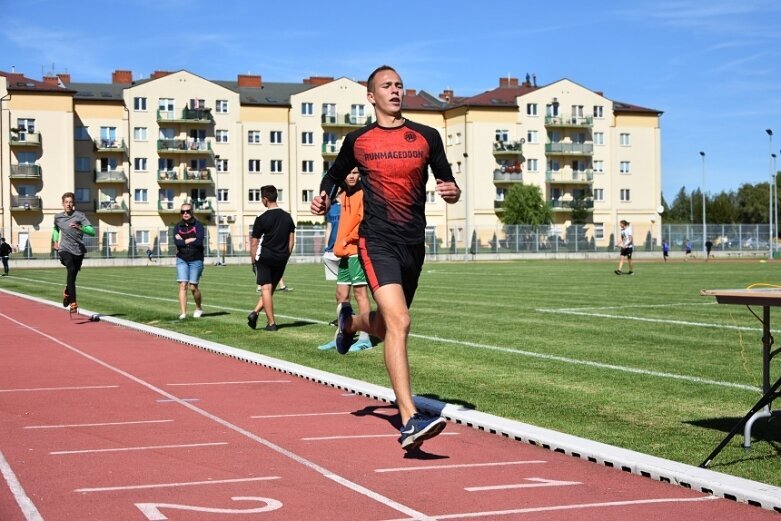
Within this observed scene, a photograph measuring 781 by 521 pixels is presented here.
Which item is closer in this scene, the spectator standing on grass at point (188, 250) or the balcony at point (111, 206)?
the spectator standing on grass at point (188, 250)

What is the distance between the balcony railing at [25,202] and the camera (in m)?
89.8

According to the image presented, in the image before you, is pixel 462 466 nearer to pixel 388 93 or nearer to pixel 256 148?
pixel 388 93

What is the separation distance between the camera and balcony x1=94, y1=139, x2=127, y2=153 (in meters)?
93.3

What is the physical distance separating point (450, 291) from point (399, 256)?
→ 2081cm

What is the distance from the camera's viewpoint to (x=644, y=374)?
35.3 ft

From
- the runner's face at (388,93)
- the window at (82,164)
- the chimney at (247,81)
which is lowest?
the runner's face at (388,93)

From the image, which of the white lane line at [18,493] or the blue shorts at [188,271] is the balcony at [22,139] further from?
the white lane line at [18,493]

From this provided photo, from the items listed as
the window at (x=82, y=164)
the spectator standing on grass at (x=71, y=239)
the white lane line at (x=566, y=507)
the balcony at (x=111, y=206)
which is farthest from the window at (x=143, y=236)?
the white lane line at (x=566, y=507)

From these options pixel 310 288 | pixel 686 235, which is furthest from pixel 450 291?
pixel 686 235

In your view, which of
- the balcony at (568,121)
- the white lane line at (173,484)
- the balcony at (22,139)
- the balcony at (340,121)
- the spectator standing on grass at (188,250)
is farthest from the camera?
the balcony at (568,121)

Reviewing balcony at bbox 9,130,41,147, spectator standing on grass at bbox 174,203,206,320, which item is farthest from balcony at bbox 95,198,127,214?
spectator standing on grass at bbox 174,203,206,320

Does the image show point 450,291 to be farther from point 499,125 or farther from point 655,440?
point 499,125

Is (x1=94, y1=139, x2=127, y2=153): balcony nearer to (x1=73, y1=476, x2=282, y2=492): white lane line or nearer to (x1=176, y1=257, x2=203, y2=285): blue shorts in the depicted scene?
(x1=176, y1=257, x2=203, y2=285): blue shorts

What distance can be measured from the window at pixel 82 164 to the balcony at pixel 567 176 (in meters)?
41.9
